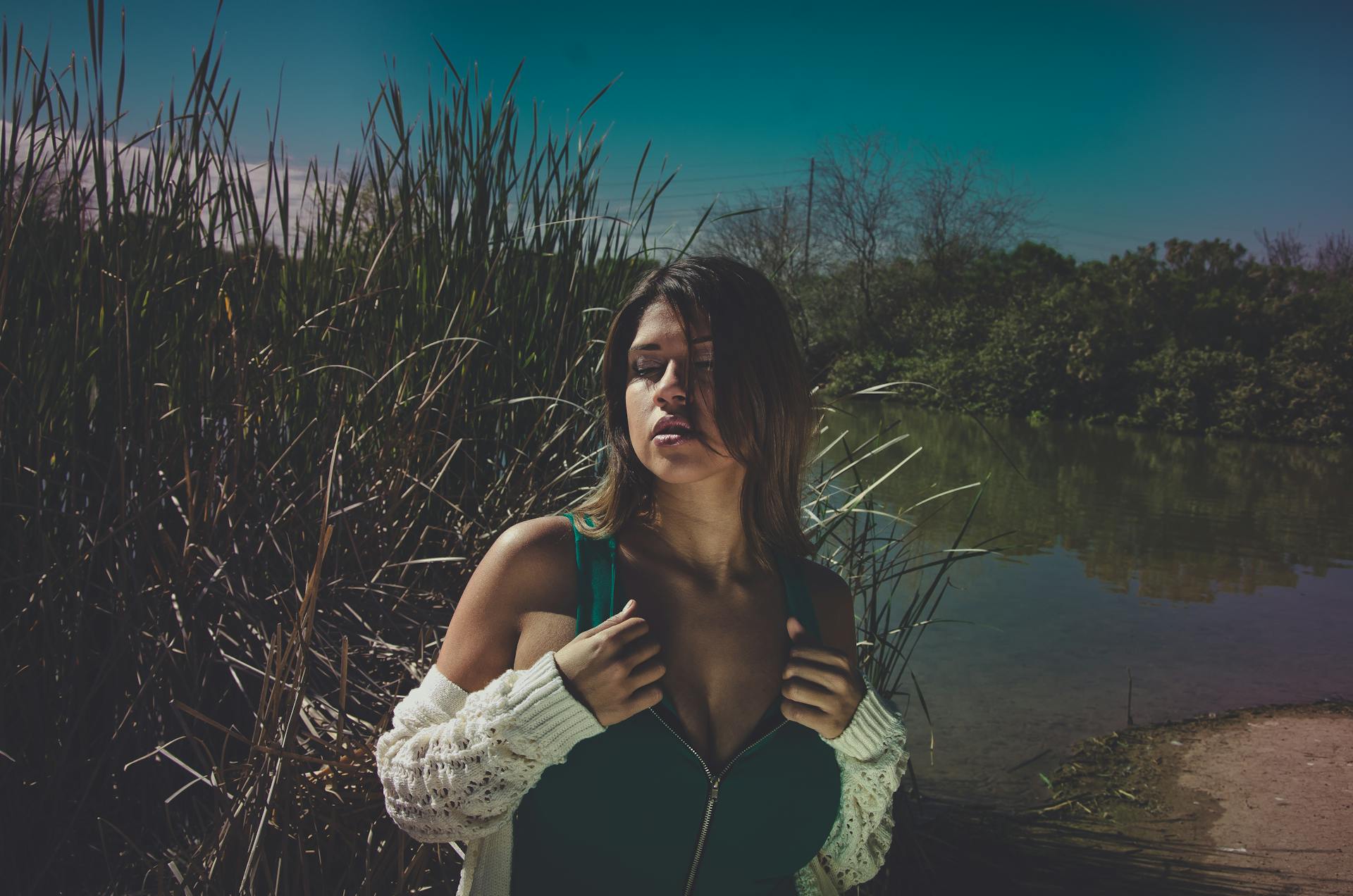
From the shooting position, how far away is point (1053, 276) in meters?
20.6

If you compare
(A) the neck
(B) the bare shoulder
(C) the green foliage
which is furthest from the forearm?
(C) the green foliage

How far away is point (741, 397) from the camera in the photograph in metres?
1.13

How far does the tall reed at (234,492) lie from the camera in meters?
1.57

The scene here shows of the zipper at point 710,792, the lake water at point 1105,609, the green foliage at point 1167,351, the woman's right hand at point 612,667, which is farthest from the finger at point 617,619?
the green foliage at point 1167,351

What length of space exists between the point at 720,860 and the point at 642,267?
6.82ft

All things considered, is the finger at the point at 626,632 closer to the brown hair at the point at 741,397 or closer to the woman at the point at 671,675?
the woman at the point at 671,675

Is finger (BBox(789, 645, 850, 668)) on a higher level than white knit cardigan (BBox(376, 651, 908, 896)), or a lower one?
higher

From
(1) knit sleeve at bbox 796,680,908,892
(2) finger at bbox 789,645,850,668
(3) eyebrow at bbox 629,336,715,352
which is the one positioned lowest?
(1) knit sleeve at bbox 796,680,908,892

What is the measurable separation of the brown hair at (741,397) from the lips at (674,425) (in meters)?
0.02

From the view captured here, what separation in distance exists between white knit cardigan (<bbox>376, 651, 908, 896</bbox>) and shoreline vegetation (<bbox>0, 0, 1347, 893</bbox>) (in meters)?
0.30

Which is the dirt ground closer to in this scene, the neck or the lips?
the neck

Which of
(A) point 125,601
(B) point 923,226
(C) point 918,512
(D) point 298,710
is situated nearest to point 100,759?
(A) point 125,601

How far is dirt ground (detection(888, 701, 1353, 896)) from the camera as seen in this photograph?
241 centimetres

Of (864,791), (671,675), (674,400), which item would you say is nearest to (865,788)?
(864,791)
